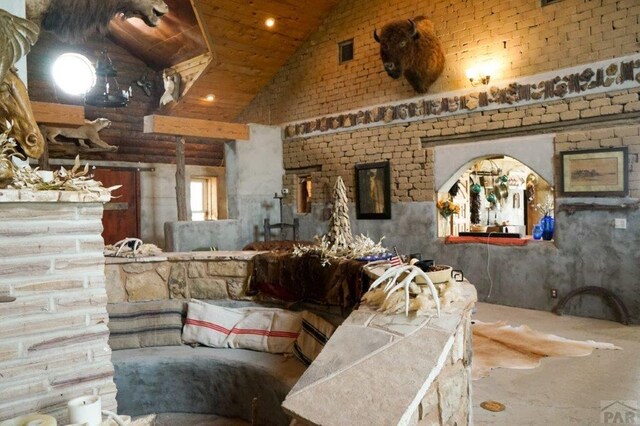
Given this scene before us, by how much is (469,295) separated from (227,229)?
7.07 metres

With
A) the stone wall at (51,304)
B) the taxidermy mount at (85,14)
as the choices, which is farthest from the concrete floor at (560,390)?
the taxidermy mount at (85,14)

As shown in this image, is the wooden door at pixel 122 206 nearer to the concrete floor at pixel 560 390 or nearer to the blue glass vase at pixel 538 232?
the concrete floor at pixel 560 390

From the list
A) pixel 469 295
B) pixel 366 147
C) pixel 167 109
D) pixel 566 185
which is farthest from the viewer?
pixel 167 109

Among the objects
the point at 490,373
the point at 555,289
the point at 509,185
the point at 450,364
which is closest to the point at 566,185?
the point at 555,289

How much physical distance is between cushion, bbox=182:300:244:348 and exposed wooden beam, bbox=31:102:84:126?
177 inches

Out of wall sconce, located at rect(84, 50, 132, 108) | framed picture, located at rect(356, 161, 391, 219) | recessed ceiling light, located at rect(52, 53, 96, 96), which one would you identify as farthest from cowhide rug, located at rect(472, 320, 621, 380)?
recessed ceiling light, located at rect(52, 53, 96, 96)

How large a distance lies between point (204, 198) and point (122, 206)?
7.41 ft

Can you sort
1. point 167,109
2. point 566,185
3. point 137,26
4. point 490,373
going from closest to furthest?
point 490,373
point 566,185
point 137,26
point 167,109

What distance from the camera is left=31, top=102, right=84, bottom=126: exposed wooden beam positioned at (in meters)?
7.00

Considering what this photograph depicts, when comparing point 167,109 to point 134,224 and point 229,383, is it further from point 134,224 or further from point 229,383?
point 229,383

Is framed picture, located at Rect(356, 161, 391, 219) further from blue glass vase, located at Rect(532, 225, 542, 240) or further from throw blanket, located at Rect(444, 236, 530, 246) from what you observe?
blue glass vase, located at Rect(532, 225, 542, 240)

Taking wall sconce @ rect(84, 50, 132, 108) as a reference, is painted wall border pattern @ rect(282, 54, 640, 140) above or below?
below

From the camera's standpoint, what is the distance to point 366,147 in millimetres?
8711

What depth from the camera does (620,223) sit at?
5738mm
